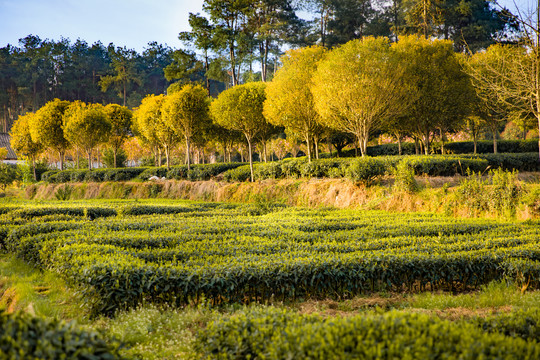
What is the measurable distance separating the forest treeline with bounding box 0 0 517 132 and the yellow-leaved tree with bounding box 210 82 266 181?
9425 mm

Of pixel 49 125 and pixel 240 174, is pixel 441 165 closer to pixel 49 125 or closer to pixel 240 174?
pixel 240 174

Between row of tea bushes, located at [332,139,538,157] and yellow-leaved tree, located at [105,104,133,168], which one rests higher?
yellow-leaved tree, located at [105,104,133,168]

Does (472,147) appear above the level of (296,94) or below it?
below

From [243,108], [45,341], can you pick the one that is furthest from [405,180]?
[45,341]

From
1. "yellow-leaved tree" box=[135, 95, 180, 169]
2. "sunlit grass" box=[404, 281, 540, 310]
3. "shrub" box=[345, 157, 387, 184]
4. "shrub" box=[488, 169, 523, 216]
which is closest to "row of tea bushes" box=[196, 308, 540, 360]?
"sunlit grass" box=[404, 281, 540, 310]

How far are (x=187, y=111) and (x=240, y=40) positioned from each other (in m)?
11.5

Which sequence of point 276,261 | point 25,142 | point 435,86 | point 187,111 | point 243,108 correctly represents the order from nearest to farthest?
point 276,261, point 243,108, point 435,86, point 187,111, point 25,142

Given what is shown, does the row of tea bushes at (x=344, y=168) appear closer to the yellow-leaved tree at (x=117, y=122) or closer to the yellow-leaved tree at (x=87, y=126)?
the yellow-leaved tree at (x=87, y=126)

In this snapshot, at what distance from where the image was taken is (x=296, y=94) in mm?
19031

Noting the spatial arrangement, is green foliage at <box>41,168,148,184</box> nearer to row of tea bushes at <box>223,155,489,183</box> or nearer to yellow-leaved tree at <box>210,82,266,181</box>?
yellow-leaved tree at <box>210,82,266,181</box>

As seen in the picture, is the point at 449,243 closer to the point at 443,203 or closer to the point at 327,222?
the point at 327,222

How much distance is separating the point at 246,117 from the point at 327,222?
44.5 ft

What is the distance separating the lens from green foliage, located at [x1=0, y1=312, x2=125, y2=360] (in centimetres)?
228

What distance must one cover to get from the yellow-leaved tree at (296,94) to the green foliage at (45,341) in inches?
686
